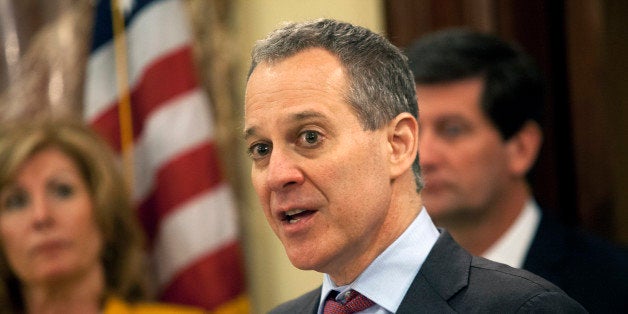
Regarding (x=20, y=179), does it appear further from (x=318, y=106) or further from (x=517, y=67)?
(x=318, y=106)

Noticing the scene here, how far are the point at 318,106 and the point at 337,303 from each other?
0.32 metres

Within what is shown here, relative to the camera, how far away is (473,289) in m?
1.59

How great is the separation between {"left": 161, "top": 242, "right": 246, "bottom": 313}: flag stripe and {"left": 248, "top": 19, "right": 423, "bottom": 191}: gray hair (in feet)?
6.94

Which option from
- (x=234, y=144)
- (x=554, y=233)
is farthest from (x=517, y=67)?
(x=234, y=144)

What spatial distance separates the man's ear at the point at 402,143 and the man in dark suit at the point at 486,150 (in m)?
1.22

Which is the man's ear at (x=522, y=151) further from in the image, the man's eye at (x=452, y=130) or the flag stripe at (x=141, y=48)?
the flag stripe at (x=141, y=48)

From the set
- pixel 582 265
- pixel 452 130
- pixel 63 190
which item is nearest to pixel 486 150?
pixel 452 130

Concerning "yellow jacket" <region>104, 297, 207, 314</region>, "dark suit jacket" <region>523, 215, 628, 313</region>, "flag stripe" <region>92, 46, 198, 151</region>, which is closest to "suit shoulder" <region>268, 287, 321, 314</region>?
"dark suit jacket" <region>523, 215, 628, 313</region>

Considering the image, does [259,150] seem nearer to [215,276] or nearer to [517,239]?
[517,239]

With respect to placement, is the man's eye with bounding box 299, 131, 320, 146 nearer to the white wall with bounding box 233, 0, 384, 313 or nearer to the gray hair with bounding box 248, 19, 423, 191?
the gray hair with bounding box 248, 19, 423, 191

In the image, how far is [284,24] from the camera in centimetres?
170

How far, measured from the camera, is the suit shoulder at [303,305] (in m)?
1.80

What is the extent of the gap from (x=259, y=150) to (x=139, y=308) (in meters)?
1.93

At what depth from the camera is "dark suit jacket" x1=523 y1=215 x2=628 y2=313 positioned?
263 centimetres
